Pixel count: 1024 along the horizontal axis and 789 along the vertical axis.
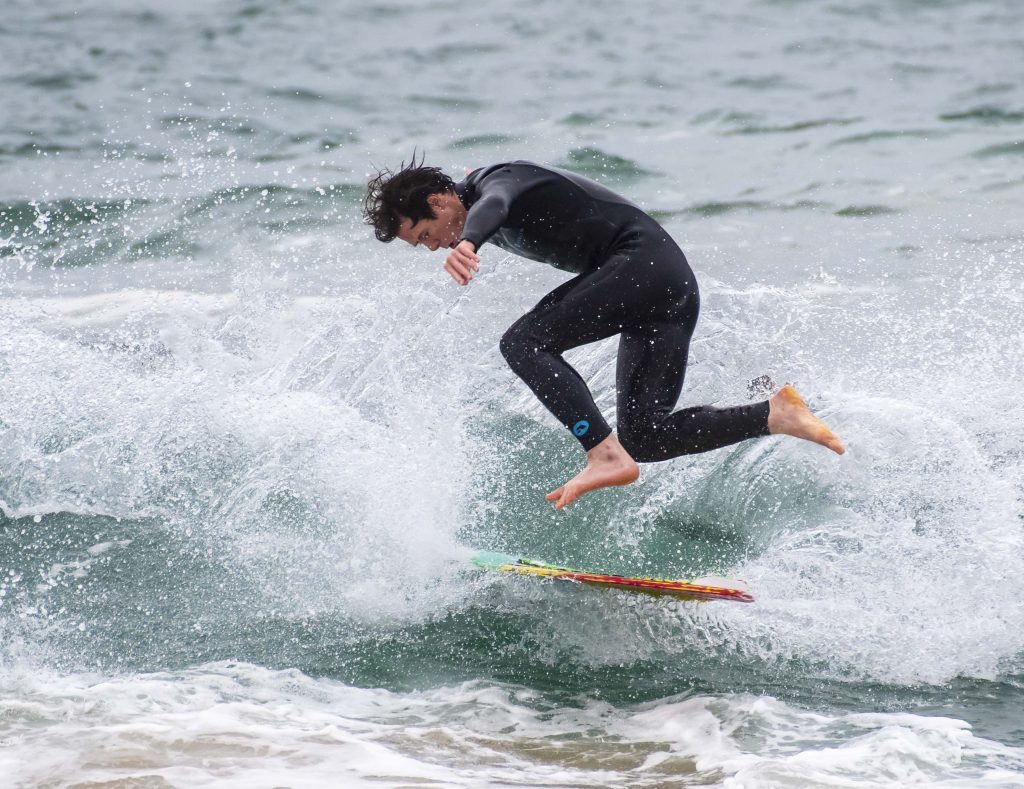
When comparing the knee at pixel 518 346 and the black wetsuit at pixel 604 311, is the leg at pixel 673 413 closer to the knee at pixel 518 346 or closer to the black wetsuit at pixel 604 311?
the black wetsuit at pixel 604 311

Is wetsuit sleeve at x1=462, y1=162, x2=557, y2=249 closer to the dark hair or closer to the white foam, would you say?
the dark hair

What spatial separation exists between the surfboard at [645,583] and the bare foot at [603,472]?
0.51m

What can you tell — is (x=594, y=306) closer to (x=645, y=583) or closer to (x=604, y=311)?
(x=604, y=311)

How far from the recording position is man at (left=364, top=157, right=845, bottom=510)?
469 cm

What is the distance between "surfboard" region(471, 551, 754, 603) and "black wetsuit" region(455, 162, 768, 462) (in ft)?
1.75

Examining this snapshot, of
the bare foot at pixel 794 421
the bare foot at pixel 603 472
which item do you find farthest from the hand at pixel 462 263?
the bare foot at pixel 794 421

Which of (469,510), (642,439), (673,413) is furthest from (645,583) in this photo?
(469,510)

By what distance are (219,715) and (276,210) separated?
9290 mm

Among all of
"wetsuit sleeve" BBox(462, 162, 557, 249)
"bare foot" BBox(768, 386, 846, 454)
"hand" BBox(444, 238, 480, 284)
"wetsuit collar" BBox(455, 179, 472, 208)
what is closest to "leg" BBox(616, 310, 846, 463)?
"bare foot" BBox(768, 386, 846, 454)

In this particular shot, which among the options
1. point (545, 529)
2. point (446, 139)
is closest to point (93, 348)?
point (545, 529)

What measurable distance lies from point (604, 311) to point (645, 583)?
1152mm

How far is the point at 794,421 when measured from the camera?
4758 millimetres

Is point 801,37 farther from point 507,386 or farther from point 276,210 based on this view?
point 507,386

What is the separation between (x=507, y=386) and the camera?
25.0ft
